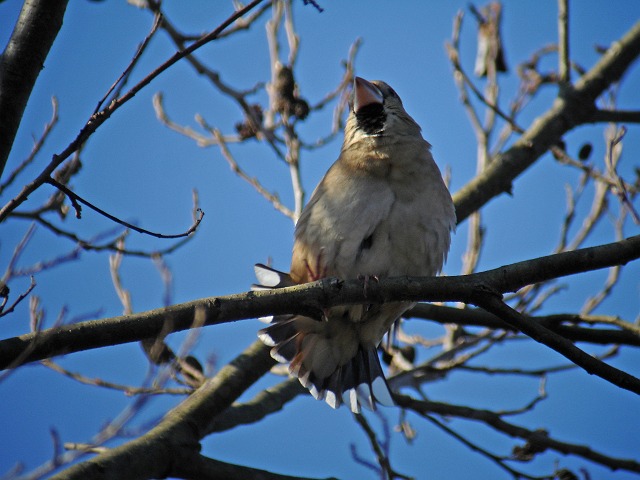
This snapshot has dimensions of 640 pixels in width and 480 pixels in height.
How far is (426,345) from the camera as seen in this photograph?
20.9ft

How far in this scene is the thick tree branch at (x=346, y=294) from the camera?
2.95 meters

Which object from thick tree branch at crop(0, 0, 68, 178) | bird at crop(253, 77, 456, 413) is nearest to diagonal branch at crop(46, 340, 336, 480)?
bird at crop(253, 77, 456, 413)

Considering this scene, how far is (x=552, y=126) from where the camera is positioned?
18.9 ft

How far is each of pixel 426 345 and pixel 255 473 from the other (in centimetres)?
259

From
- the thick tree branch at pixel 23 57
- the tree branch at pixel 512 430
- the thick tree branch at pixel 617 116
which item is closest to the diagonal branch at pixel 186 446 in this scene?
the tree branch at pixel 512 430

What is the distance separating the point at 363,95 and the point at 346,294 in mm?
2401

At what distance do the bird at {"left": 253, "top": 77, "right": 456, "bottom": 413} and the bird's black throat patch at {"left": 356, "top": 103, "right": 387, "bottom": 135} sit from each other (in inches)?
4.5

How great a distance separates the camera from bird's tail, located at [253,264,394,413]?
15.9ft

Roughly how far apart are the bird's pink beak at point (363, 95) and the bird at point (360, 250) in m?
0.39

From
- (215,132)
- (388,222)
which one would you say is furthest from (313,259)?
(215,132)

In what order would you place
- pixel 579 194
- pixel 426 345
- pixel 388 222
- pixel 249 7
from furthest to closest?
pixel 426 345, pixel 579 194, pixel 388 222, pixel 249 7

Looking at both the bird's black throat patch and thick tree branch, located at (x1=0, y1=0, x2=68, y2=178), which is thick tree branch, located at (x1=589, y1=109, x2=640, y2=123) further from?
thick tree branch, located at (x1=0, y1=0, x2=68, y2=178)

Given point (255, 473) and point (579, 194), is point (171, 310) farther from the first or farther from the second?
point (579, 194)

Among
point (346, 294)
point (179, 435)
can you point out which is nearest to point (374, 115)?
point (346, 294)
